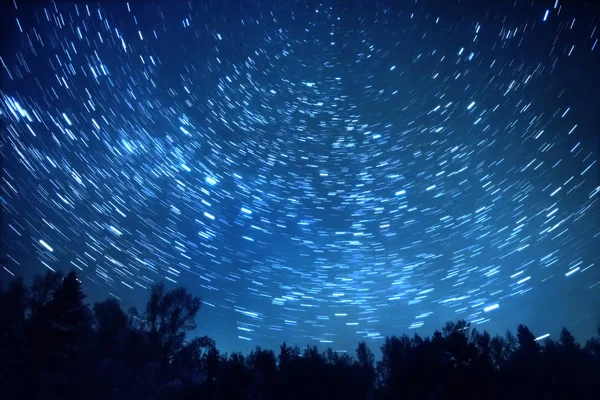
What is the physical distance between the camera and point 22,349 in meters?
15.9

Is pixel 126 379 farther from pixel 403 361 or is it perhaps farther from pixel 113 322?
pixel 403 361

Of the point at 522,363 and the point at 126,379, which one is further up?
the point at 522,363

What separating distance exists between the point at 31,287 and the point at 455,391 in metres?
41.7

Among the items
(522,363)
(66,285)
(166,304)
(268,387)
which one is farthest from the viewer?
(166,304)

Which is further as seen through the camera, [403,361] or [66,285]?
[403,361]

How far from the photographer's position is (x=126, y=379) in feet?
65.8

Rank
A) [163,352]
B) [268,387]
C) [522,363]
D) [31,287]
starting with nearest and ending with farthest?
1. [268,387]
2. [522,363]
3. [163,352]
4. [31,287]

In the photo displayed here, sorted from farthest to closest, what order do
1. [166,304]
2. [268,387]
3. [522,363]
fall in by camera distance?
[166,304]
[522,363]
[268,387]

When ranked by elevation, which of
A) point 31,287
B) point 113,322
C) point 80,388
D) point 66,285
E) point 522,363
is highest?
point 31,287

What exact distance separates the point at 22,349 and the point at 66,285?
3.42 m

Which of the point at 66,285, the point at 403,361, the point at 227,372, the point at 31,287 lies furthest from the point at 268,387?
the point at 31,287

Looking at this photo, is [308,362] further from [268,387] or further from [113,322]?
[113,322]

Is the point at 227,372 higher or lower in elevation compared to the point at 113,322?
lower

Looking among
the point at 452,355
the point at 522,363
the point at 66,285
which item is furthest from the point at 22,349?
the point at 522,363
